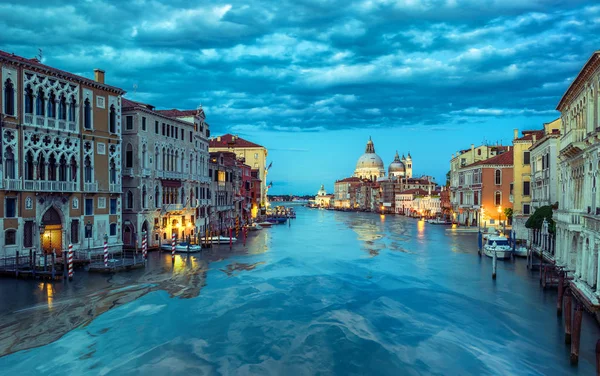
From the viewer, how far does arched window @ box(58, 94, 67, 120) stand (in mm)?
21906

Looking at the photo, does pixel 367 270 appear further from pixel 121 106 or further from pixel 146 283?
pixel 121 106

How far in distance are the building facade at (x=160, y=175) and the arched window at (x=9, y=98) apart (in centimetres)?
756

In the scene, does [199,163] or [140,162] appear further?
[199,163]

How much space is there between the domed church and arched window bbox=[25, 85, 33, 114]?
14324 cm

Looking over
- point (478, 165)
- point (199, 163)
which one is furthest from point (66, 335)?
point (478, 165)

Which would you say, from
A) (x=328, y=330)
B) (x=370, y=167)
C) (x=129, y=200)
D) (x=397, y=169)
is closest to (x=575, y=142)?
(x=328, y=330)

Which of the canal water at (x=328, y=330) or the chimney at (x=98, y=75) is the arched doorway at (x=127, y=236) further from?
the chimney at (x=98, y=75)

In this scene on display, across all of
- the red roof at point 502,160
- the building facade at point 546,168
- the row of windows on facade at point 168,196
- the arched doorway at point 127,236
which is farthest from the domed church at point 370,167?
the arched doorway at point 127,236

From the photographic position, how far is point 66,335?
12.9 meters

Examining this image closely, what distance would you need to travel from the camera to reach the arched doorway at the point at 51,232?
21469mm

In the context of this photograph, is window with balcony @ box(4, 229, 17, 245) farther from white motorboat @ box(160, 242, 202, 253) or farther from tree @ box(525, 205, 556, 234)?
tree @ box(525, 205, 556, 234)

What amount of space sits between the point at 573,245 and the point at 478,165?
31.8 m

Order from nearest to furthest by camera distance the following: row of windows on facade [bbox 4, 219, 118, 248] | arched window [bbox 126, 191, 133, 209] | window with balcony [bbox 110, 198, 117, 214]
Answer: row of windows on facade [bbox 4, 219, 118, 248] < window with balcony [bbox 110, 198, 117, 214] < arched window [bbox 126, 191, 133, 209]

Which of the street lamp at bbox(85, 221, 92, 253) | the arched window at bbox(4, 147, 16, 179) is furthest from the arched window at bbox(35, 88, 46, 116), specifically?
the street lamp at bbox(85, 221, 92, 253)
